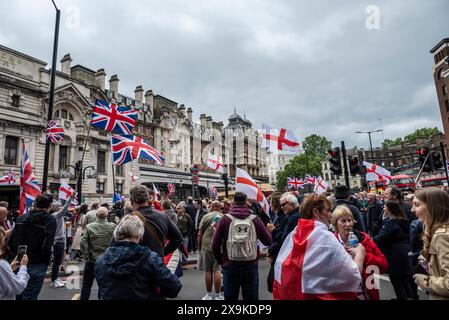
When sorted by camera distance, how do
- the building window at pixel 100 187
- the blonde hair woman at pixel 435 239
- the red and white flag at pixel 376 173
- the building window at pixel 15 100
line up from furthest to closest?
1. the building window at pixel 100 187
2. the building window at pixel 15 100
3. the red and white flag at pixel 376 173
4. the blonde hair woman at pixel 435 239

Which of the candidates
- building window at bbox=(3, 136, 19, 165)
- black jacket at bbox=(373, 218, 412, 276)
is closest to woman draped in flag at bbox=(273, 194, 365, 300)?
black jacket at bbox=(373, 218, 412, 276)

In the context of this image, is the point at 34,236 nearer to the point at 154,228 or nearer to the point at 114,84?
the point at 154,228

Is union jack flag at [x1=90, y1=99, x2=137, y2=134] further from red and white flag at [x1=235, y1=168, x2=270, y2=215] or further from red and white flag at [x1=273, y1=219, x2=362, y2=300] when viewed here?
red and white flag at [x1=273, y1=219, x2=362, y2=300]

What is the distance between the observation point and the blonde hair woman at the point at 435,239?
223 centimetres

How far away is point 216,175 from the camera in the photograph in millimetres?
59781

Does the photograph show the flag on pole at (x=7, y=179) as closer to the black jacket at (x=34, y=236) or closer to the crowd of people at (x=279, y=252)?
the crowd of people at (x=279, y=252)

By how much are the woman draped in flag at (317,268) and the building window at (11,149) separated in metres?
32.6

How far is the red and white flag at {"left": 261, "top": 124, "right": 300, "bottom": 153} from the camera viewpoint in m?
9.46

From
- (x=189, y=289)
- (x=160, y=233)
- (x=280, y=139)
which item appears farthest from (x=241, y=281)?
(x=280, y=139)

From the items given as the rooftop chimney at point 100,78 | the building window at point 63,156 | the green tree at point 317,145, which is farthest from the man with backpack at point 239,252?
the green tree at point 317,145

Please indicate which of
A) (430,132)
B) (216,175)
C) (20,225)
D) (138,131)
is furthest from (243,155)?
(20,225)

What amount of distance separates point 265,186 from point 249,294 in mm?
34391

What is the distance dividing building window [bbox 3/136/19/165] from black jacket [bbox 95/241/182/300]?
1244 inches
